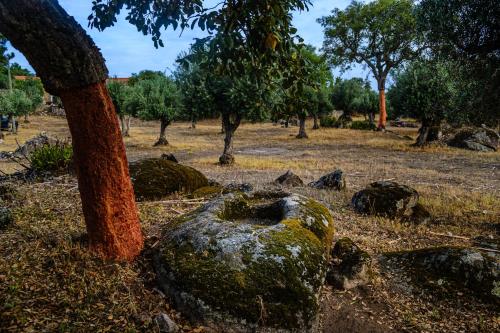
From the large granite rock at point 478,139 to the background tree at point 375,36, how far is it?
15806mm

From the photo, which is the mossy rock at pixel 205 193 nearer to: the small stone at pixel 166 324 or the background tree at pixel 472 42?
the small stone at pixel 166 324

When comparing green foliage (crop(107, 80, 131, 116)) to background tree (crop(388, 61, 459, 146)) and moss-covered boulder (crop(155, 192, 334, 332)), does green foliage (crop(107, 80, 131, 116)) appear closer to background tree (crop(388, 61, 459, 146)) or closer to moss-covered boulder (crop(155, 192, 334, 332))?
background tree (crop(388, 61, 459, 146))

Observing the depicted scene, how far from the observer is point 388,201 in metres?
8.78

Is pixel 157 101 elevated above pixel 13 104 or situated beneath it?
elevated above

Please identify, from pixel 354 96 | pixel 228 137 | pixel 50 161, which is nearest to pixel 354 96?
pixel 354 96

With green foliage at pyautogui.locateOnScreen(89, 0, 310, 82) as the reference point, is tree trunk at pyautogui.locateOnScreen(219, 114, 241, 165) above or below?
below

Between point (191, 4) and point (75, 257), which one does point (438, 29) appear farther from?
point (75, 257)

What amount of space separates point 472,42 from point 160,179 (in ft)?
26.1

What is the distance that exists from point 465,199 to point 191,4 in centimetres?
974

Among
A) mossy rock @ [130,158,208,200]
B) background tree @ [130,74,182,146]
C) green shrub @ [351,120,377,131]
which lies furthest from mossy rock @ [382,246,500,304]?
green shrub @ [351,120,377,131]

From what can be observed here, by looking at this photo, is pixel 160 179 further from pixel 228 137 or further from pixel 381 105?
pixel 381 105

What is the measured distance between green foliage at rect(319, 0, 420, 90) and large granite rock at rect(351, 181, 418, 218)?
39.1m

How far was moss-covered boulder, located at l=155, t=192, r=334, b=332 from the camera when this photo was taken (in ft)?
12.3

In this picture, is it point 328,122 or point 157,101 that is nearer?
point 157,101
